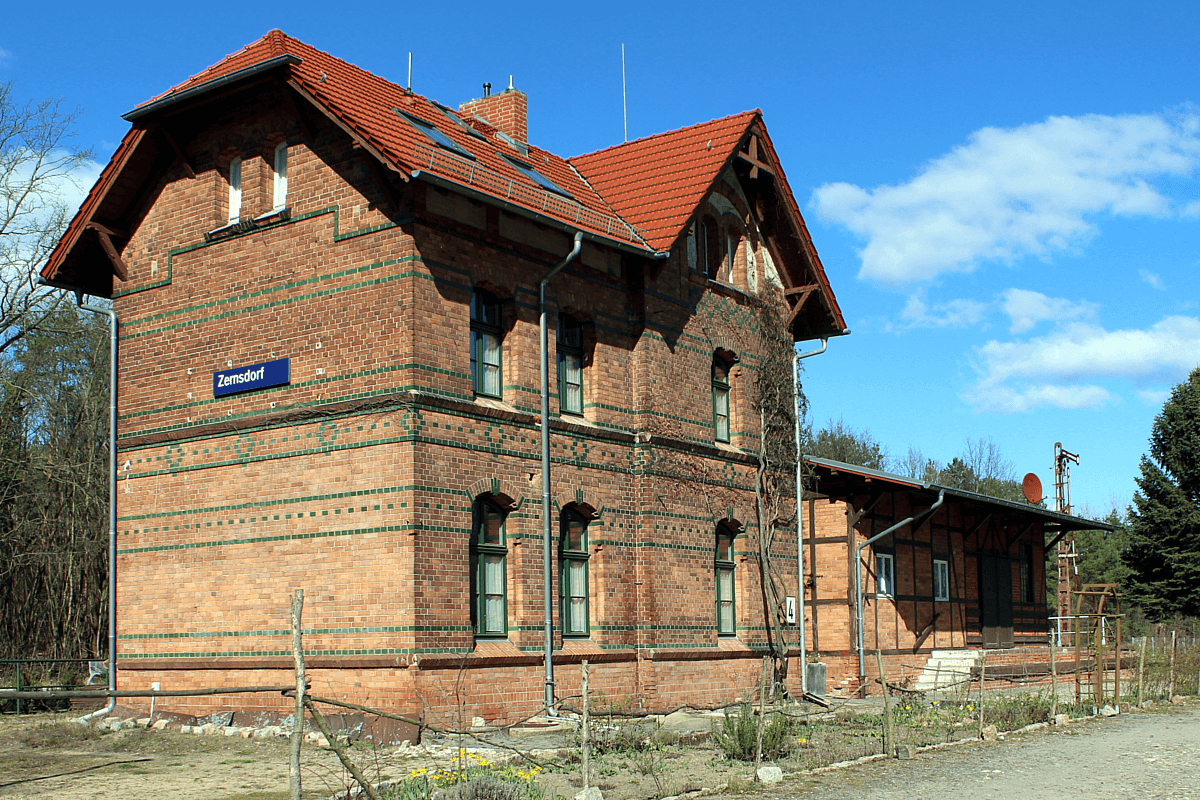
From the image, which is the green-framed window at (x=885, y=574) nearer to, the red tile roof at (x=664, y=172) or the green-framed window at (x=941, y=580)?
the green-framed window at (x=941, y=580)

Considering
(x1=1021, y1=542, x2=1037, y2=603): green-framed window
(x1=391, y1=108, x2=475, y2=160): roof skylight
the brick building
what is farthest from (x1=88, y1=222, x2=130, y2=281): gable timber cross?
(x1=1021, y1=542, x2=1037, y2=603): green-framed window

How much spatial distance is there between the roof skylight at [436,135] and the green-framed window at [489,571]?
5011 millimetres

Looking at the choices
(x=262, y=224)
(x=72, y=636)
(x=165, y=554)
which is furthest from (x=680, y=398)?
(x=72, y=636)

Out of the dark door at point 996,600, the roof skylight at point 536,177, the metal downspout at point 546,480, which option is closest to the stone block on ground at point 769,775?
the metal downspout at point 546,480

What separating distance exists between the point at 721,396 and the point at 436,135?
275 inches

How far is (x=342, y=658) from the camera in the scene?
570 inches

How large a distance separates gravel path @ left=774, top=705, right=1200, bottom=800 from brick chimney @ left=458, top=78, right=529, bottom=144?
42.6 feet

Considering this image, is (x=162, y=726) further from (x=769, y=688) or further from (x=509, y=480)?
(x=769, y=688)

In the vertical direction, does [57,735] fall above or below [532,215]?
below

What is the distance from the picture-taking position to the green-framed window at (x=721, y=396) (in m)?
20.5

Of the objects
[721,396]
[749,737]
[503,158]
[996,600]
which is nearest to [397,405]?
[503,158]

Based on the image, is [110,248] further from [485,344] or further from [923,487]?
[923,487]

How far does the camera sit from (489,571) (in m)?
15.8

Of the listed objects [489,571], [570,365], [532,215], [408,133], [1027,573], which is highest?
[408,133]
